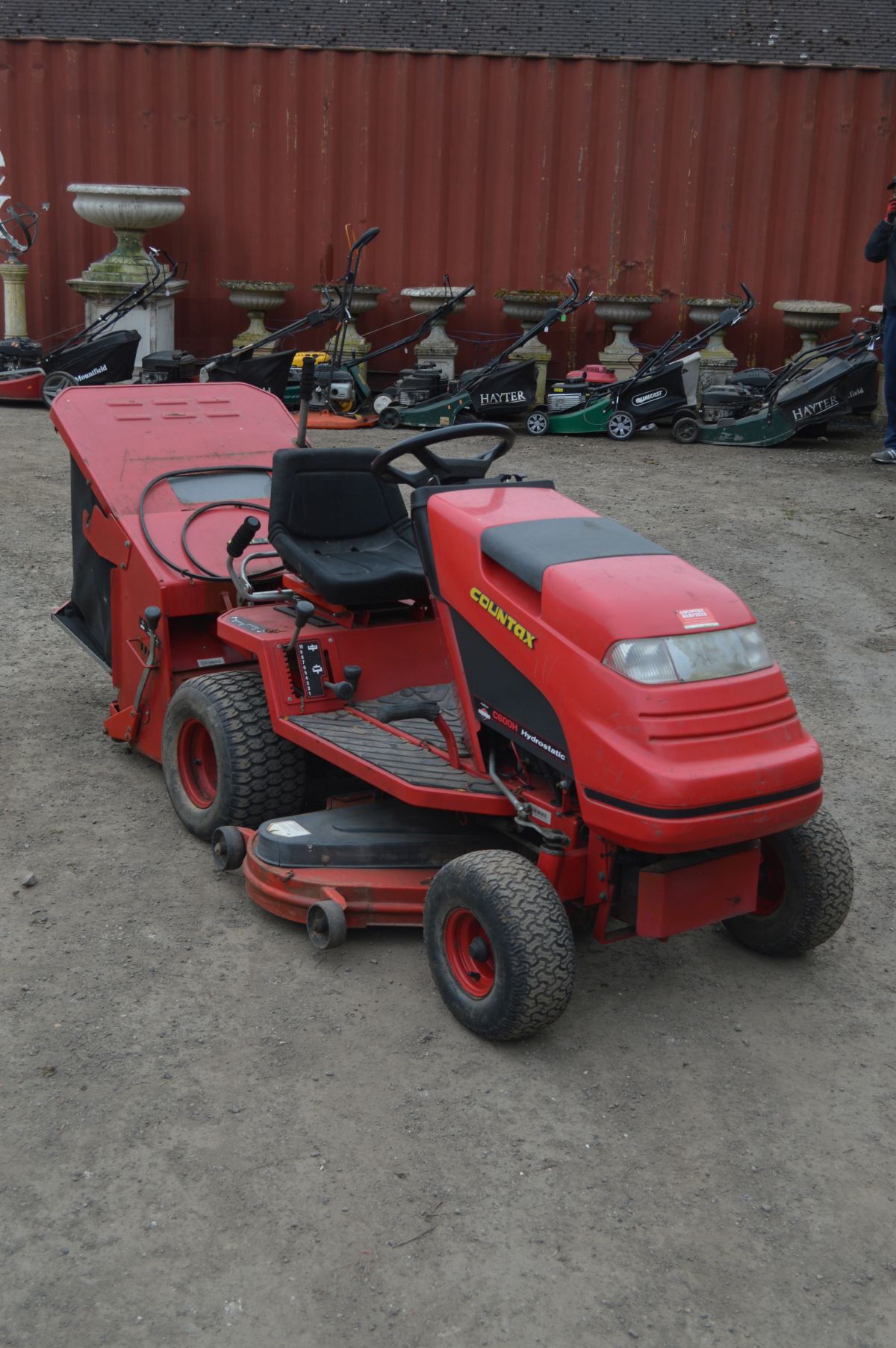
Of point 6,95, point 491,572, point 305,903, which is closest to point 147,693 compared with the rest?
point 305,903

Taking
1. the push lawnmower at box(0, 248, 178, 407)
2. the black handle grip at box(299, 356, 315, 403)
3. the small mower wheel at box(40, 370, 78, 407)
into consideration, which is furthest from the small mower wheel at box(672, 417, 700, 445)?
the black handle grip at box(299, 356, 315, 403)

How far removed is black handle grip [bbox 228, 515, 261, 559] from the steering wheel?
47 cm

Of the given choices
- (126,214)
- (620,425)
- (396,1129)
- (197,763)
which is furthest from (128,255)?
(396,1129)

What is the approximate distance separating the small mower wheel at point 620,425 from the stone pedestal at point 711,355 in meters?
1.95

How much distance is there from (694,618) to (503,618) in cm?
45

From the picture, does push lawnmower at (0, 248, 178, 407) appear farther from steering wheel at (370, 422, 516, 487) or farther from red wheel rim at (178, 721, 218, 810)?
steering wheel at (370, 422, 516, 487)

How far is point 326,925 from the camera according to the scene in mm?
3490

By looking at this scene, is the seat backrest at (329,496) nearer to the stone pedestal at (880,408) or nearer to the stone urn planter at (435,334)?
the stone urn planter at (435,334)

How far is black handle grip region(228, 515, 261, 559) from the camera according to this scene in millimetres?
4160

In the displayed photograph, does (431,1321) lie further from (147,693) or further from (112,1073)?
(147,693)

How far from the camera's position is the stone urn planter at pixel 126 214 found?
41.5ft

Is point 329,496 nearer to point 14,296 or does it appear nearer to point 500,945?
point 500,945

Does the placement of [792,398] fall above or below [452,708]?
above

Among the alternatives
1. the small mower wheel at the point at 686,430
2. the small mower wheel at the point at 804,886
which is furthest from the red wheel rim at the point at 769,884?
the small mower wheel at the point at 686,430
